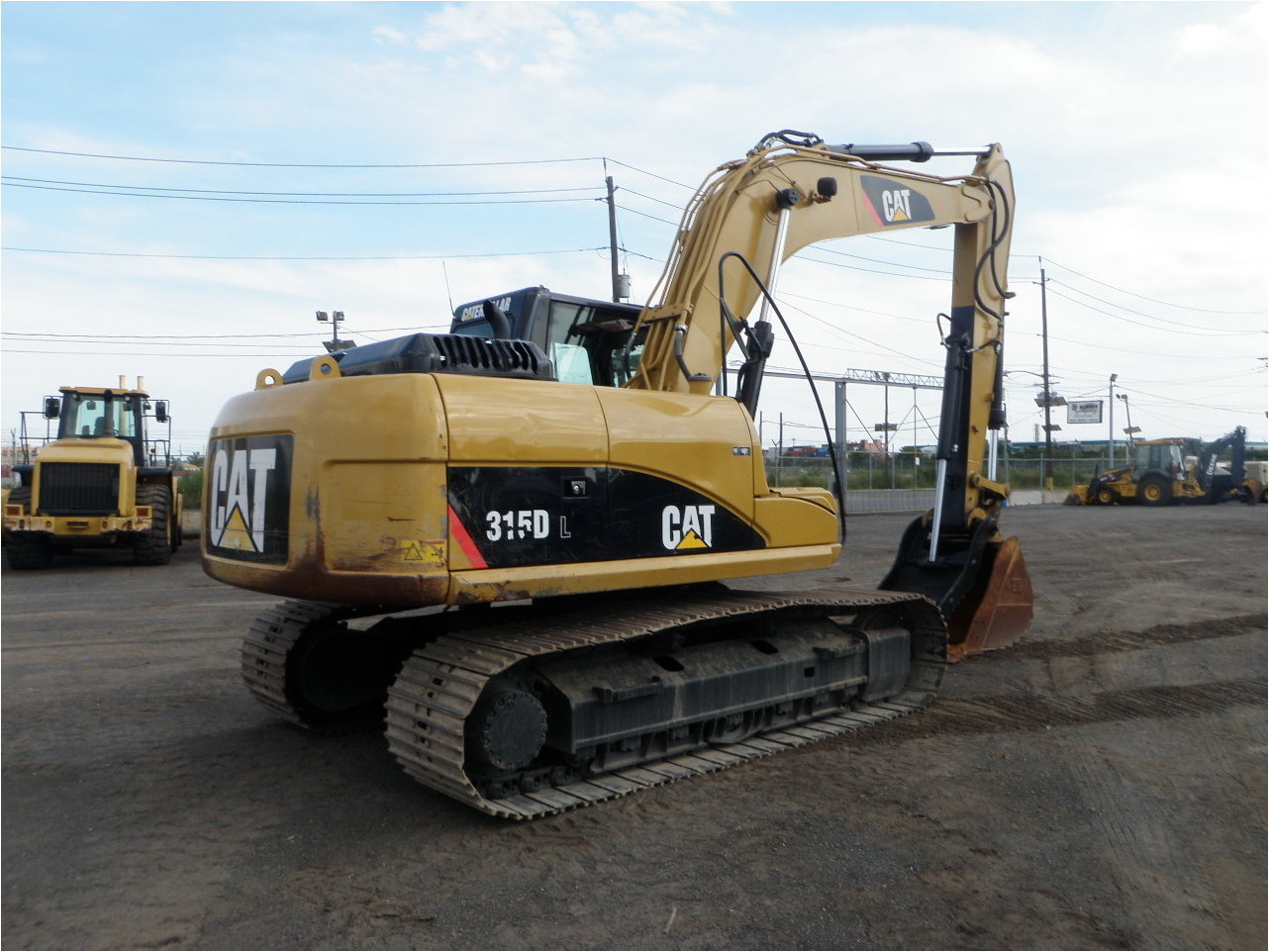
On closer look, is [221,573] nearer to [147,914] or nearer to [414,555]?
[414,555]

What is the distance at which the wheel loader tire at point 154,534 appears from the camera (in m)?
15.7

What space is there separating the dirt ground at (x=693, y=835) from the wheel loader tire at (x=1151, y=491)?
1128 inches

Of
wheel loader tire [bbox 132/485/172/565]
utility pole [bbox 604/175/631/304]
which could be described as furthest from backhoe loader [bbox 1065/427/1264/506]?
wheel loader tire [bbox 132/485/172/565]

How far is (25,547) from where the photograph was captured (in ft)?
51.1

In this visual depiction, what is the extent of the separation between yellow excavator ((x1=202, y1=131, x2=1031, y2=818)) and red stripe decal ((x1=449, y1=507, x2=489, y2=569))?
13mm

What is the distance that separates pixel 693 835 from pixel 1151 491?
33.6m

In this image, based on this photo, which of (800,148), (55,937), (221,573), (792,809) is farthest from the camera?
(800,148)

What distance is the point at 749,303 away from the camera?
6285 millimetres

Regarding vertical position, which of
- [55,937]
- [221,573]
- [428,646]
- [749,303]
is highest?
[749,303]

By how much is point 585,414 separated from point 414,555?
3.70ft

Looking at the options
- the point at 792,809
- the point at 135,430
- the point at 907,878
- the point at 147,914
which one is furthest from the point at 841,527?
the point at 135,430

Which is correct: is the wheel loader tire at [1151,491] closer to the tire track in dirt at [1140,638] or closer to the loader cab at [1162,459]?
the loader cab at [1162,459]

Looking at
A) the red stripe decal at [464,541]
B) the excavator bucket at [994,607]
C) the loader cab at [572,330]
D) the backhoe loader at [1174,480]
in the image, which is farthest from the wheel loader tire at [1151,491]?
the red stripe decal at [464,541]

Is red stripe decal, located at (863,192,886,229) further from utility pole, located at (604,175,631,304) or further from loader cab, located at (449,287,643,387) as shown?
utility pole, located at (604,175,631,304)
